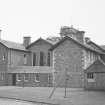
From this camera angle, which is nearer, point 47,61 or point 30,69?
point 30,69

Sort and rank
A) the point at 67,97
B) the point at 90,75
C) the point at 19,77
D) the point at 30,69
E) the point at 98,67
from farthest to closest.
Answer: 1. the point at 30,69
2. the point at 19,77
3. the point at 90,75
4. the point at 98,67
5. the point at 67,97

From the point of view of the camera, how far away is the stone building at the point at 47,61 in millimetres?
45062

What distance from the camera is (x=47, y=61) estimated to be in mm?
52969

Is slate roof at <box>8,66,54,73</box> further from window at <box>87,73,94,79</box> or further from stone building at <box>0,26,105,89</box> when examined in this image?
window at <box>87,73,94,79</box>

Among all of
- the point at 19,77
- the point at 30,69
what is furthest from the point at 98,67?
the point at 19,77

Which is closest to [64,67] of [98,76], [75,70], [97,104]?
[75,70]

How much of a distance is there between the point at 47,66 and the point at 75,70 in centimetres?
796

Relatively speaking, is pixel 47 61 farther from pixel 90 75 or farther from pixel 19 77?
pixel 90 75

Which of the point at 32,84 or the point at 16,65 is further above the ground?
the point at 16,65

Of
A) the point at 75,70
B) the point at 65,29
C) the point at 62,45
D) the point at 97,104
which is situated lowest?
the point at 97,104

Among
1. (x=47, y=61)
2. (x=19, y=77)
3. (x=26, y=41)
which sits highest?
(x=26, y=41)

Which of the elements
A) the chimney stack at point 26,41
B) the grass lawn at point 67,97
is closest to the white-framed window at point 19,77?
the chimney stack at point 26,41

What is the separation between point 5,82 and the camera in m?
50.4

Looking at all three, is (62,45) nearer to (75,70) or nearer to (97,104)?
(75,70)
